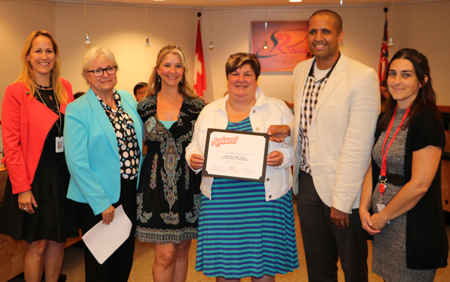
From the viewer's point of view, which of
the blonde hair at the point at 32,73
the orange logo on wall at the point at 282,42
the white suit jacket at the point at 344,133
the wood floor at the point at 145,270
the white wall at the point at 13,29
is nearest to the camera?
the white suit jacket at the point at 344,133

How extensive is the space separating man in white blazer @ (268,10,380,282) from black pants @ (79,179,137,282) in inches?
42.7

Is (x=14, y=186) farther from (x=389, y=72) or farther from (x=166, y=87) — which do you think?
(x=389, y=72)

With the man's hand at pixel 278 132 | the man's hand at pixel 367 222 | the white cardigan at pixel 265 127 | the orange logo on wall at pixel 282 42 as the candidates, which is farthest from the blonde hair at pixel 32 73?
the orange logo on wall at pixel 282 42

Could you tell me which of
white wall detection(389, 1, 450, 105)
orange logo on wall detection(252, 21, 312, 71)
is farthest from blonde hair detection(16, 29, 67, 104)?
white wall detection(389, 1, 450, 105)

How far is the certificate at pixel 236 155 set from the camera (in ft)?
7.54

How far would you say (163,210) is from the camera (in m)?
2.60

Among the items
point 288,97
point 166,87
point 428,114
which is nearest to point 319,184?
point 428,114

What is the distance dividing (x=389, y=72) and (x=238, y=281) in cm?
161

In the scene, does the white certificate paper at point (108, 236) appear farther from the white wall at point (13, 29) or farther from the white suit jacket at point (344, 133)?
the white wall at point (13, 29)

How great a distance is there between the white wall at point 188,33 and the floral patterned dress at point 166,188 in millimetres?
5378

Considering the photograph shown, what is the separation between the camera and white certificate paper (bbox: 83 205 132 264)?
2.54 m

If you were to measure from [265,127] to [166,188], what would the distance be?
2.58 feet

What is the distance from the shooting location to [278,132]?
2393 mm

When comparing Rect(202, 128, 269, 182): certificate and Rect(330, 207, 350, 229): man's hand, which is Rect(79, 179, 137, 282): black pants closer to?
Rect(202, 128, 269, 182): certificate
